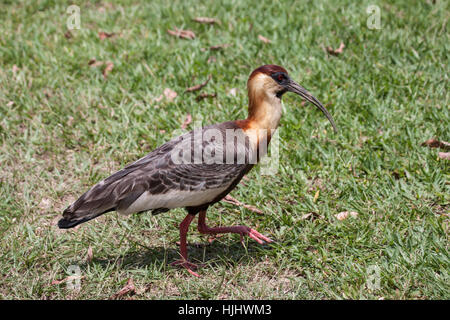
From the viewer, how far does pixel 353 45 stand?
677cm

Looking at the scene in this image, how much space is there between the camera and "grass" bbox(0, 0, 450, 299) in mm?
4223

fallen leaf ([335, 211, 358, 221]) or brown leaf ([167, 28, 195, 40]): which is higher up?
brown leaf ([167, 28, 195, 40])

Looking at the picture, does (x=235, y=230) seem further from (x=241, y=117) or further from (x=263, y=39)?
(x=263, y=39)

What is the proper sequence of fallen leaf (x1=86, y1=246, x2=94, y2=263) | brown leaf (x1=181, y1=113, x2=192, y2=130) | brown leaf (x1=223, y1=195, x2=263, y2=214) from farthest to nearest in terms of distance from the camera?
1. brown leaf (x1=181, y1=113, x2=192, y2=130)
2. brown leaf (x1=223, y1=195, x2=263, y2=214)
3. fallen leaf (x1=86, y1=246, x2=94, y2=263)

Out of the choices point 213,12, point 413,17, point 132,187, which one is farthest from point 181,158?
point 413,17

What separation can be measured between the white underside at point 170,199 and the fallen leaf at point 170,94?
2.38m

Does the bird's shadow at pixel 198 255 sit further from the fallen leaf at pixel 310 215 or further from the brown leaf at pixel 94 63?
the brown leaf at pixel 94 63

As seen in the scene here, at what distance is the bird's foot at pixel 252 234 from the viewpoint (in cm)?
446

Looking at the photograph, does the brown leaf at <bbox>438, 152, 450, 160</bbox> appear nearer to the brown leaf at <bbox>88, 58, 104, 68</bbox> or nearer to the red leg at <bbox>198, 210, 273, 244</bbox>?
the red leg at <bbox>198, 210, 273, 244</bbox>

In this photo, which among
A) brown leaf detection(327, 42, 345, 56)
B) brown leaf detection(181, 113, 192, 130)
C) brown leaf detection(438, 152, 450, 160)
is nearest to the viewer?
brown leaf detection(438, 152, 450, 160)

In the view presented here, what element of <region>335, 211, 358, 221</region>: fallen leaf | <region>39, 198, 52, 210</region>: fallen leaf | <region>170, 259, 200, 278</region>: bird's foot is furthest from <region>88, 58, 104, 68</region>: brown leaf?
<region>335, 211, 358, 221</region>: fallen leaf

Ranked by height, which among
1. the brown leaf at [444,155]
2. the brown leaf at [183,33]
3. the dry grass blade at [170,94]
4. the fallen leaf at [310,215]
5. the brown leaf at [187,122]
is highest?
the brown leaf at [183,33]

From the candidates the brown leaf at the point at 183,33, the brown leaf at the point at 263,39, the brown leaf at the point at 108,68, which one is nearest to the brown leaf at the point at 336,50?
the brown leaf at the point at 263,39

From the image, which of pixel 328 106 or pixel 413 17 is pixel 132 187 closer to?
pixel 328 106
